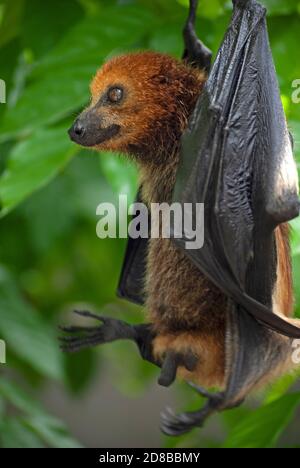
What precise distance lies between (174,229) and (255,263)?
0.53ft

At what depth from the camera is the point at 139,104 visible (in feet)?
6.04

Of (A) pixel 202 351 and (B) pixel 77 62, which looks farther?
(B) pixel 77 62

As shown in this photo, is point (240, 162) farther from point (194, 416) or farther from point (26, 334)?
point (26, 334)

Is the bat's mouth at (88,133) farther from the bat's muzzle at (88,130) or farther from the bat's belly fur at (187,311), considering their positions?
the bat's belly fur at (187,311)

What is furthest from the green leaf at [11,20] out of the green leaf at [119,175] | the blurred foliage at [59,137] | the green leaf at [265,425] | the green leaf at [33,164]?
the green leaf at [265,425]

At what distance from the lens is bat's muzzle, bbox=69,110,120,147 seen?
5.65 ft

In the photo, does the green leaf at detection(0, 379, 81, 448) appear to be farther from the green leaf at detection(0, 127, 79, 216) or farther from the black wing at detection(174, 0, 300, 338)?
Result: the black wing at detection(174, 0, 300, 338)

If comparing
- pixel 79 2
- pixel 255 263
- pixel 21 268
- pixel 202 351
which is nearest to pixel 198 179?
pixel 255 263

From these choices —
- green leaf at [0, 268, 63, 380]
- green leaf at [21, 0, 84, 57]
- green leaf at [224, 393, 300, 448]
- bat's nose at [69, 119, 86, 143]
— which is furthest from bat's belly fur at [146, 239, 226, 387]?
green leaf at [0, 268, 63, 380]

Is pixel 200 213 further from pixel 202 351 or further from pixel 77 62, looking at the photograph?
pixel 77 62

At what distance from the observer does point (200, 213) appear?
5.79 feet

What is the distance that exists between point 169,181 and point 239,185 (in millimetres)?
245

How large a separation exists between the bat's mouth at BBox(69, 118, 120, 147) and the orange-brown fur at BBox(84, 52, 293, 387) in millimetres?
20

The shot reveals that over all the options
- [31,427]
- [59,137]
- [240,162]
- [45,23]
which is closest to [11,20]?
[45,23]
